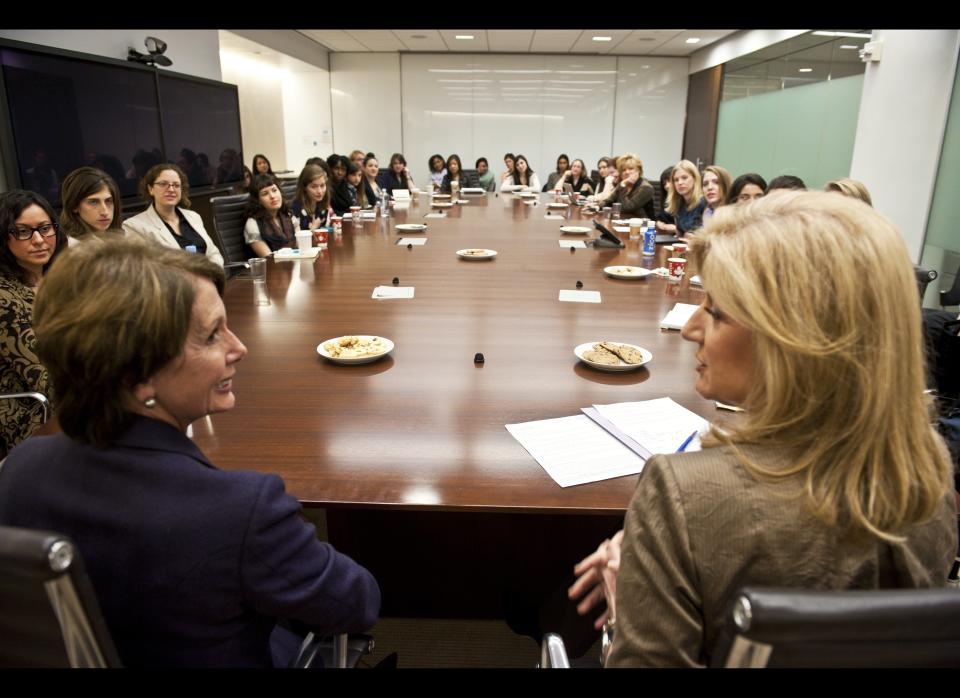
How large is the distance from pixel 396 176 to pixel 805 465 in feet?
28.7

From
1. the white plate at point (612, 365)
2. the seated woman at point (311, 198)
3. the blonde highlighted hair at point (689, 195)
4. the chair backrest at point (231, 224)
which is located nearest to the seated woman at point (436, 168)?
the seated woman at point (311, 198)

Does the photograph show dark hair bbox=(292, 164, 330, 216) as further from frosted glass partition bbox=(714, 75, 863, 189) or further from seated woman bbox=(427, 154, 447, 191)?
seated woman bbox=(427, 154, 447, 191)

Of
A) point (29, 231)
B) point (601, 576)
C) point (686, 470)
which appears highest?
point (29, 231)

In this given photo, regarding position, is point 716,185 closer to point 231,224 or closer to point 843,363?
point 231,224

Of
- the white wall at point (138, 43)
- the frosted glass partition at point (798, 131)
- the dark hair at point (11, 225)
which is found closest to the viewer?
the dark hair at point (11, 225)

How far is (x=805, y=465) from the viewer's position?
29.0 inches

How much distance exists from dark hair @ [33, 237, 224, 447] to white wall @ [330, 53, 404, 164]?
11.3 m

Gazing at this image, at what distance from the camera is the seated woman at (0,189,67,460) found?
6.52ft

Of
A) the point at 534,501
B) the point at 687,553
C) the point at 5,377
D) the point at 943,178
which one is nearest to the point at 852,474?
the point at 687,553

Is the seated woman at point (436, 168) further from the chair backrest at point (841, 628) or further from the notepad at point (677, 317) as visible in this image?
the chair backrest at point (841, 628)

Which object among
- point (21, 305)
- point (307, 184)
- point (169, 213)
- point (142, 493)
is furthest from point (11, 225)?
point (307, 184)

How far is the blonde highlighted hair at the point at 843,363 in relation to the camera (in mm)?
724

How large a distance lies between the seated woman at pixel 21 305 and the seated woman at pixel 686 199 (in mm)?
4136
